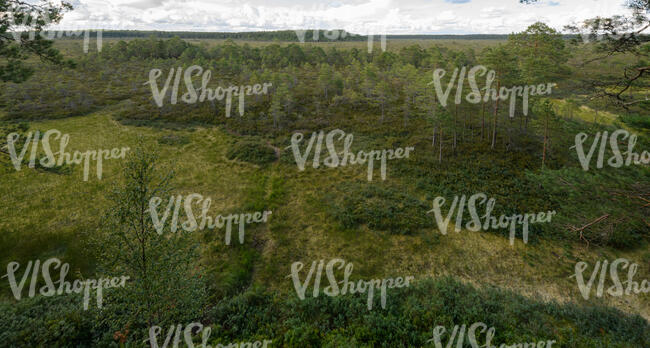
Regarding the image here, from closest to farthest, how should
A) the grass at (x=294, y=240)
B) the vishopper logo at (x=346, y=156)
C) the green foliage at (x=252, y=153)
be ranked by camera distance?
the grass at (x=294, y=240), the vishopper logo at (x=346, y=156), the green foliage at (x=252, y=153)

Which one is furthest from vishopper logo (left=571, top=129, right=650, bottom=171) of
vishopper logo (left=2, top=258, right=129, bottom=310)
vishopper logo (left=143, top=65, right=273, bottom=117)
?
vishopper logo (left=143, top=65, right=273, bottom=117)

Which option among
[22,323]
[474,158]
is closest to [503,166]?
[474,158]

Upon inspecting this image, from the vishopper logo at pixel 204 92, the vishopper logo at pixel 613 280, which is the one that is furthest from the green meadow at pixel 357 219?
the vishopper logo at pixel 204 92

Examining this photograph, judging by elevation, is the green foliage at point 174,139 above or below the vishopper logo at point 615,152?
below

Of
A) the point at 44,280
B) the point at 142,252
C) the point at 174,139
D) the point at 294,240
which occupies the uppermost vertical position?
the point at 174,139

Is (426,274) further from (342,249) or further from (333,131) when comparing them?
(333,131)

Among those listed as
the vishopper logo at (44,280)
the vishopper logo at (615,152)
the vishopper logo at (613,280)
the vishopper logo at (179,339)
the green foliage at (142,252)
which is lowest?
the vishopper logo at (44,280)

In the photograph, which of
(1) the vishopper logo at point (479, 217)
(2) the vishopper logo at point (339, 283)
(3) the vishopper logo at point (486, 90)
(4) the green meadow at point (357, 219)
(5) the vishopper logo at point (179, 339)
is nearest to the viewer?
(5) the vishopper logo at point (179, 339)

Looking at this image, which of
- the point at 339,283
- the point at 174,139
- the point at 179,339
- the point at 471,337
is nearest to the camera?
the point at 471,337

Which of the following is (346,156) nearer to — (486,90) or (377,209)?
(377,209)

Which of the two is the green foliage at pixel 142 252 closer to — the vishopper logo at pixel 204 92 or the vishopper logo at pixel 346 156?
the vishopper logo at pixel 346 156

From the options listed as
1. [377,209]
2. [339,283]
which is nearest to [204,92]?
[377,209]

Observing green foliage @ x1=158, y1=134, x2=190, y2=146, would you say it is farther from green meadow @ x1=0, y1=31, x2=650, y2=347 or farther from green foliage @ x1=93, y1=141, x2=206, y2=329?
green foliage @ x1=93, y1=141, x2=206, y2=329
